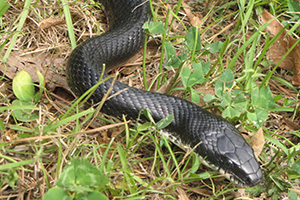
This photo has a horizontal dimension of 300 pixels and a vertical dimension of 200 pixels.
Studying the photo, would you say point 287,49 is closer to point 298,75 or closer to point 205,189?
point 298,75

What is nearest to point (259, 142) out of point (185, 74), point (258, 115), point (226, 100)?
point (258, 115)

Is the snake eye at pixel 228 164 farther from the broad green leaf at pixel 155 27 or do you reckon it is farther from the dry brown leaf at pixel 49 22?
the dry brown leaf at pixel 49 22

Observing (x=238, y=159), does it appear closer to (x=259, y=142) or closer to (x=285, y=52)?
(x=259, y=142)

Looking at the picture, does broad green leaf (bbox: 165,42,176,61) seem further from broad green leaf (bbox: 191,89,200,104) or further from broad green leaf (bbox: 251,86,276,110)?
broad green leaf (bbox: 251,86,276,110)

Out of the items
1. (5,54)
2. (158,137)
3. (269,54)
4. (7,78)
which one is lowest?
(158,137)

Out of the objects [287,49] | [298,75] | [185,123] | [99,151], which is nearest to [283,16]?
[287,49]

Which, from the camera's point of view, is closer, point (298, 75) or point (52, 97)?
point (52, 97)
